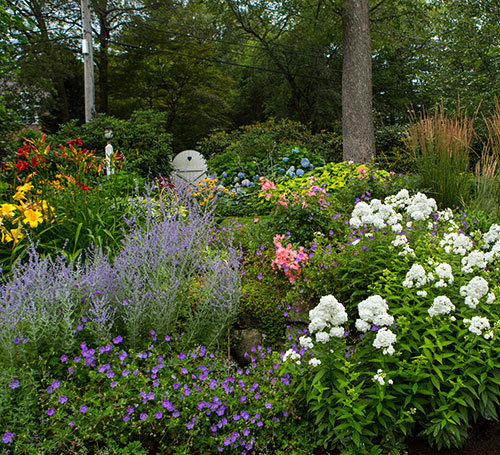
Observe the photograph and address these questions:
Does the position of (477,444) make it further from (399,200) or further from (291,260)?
(399,200)

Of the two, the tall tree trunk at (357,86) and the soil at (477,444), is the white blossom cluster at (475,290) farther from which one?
the tall tree trunk at (357,86)

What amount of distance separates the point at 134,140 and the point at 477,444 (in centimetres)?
947

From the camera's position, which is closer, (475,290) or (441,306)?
(441,306)

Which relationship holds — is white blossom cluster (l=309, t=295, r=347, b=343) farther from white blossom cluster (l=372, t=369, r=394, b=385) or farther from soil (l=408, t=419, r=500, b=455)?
soil (l=408, t=419, r=500, b=455)

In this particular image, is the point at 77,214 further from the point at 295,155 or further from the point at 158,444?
the point at 295,155

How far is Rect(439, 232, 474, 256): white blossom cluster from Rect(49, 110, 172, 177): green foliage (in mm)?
7847

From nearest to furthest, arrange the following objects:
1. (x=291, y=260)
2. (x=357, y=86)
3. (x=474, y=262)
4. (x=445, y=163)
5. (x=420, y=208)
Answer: (x=474, y=262) < (x=420, y=208) < (x=291, y=260) < (x=445, y=163) < (x=357, y=86)

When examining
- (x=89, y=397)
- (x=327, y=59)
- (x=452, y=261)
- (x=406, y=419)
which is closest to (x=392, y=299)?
(x=452, y=261)

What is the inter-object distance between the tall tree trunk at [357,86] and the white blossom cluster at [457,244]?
5.79 meters

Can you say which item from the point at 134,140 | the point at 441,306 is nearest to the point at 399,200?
the point at 441,306

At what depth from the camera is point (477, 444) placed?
88.3 inches

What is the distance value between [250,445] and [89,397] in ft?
2.71

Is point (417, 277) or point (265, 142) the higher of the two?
point (265, 142)

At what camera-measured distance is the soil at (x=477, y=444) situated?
2217mm
